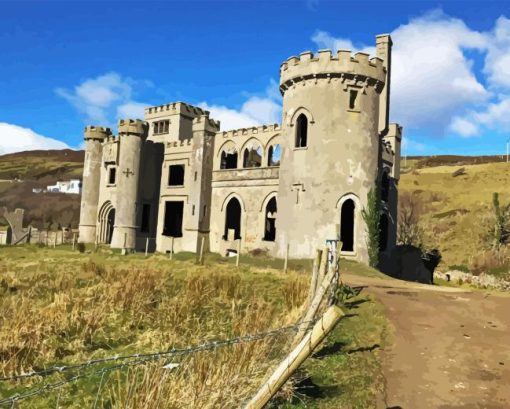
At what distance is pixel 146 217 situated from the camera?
35.7 metres

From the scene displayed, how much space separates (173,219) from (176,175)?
346 centimetres

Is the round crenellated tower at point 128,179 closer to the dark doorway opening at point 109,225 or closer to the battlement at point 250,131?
the dark doorway opening at point 109,225

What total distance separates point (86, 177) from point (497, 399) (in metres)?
36.4

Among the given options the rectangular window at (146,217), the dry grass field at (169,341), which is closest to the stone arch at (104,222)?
the rectangular window at (146,217)

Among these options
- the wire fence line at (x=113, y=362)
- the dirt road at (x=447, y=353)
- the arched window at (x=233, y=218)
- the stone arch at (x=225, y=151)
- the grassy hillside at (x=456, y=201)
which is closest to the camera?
the wire fence line at (x=113, y=362)

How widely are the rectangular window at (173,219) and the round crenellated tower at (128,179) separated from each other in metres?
2.59

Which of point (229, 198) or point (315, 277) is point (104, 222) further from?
point (315, 277)

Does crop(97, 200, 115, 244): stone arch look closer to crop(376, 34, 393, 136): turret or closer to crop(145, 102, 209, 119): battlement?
crop(145, 102, 209, 119): battlement

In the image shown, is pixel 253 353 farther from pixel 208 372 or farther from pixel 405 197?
pixel 405 197

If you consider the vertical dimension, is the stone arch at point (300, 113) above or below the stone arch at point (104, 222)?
above

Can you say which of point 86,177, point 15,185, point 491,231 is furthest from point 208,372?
point 15,185

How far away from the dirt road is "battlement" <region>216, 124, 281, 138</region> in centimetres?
1766

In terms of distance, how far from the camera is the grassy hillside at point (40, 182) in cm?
6139

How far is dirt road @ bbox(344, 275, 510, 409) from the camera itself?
7.48 meters
